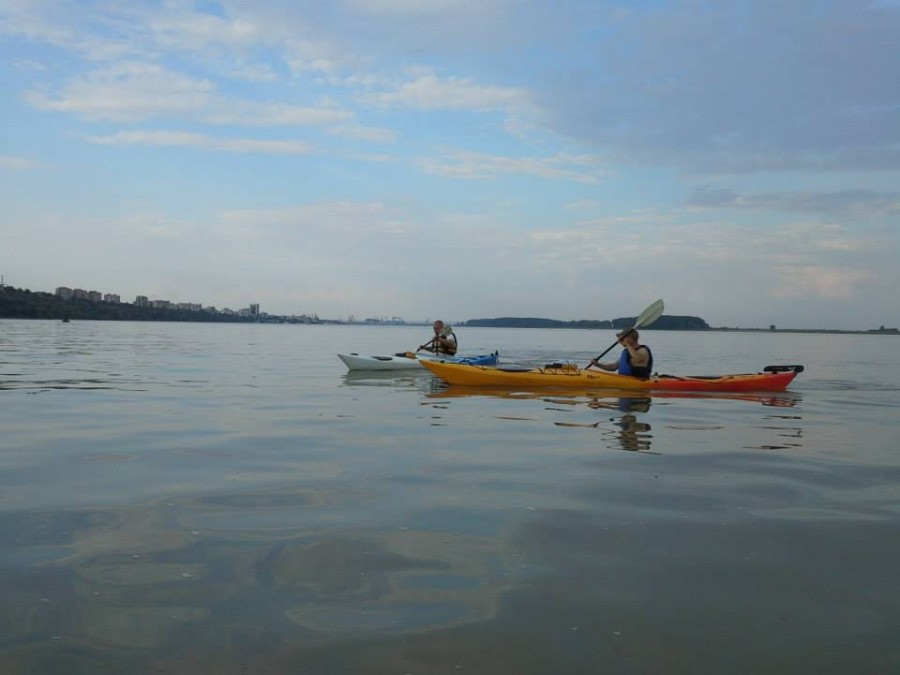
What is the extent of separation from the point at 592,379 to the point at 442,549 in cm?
1228

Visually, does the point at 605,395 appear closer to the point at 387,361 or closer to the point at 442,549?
the point at 387,361

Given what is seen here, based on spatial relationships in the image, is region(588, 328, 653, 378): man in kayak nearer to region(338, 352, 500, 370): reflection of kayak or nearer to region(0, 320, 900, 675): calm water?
region(0, 320, 900, 675): calm water

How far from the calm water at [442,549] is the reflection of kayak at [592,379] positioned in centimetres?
583

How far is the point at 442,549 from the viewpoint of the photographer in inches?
202

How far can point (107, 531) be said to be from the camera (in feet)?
17.5

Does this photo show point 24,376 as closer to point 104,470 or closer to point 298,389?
point 298,389

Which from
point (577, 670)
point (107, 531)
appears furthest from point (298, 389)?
point (577, 670)

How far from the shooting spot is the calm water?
3.60 meters

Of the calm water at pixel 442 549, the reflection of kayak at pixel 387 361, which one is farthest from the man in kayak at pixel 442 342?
the calm water at pixel 442 549

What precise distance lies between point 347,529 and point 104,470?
3391 mm

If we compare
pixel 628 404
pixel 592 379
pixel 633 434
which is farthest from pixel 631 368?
pixel 633 434

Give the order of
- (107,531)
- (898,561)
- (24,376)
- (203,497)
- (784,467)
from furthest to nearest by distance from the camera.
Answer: (24,376) → (784,467) → (203,497) → (107,531) → (898,561)

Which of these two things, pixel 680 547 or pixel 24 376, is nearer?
pixel 680 547

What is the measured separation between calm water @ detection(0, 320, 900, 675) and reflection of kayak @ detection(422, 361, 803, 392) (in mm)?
5834
